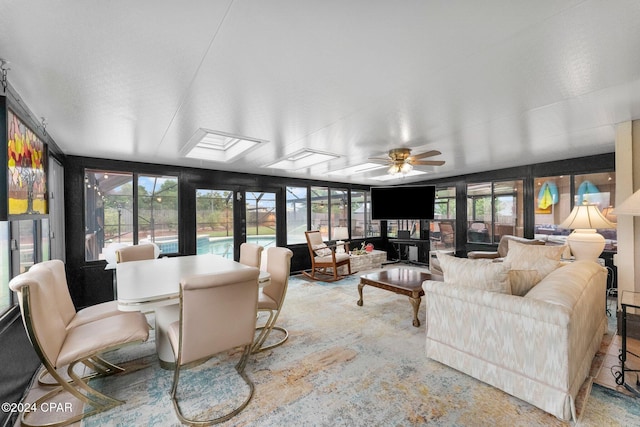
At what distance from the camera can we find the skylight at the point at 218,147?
3.50 m

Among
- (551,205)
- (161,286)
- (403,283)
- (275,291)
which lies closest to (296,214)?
(403,283)

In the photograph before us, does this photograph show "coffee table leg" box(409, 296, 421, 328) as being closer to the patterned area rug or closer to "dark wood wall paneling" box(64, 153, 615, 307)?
the patterned area rug

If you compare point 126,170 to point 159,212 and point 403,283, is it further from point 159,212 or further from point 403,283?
point 403,283

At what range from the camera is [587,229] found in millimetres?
3879

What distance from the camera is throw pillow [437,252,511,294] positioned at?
2172 millimetres

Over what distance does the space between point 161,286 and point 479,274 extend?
8.36 ft

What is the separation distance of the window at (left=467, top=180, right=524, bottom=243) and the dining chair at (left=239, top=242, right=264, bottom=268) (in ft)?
16.9

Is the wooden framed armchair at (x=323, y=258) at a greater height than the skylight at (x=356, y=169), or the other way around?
the skylight at (x=356, y=169)

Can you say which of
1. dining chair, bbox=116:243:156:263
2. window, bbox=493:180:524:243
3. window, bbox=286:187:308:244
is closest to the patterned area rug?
dining chair, bbox=116:243:156:263

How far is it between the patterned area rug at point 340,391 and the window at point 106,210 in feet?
7.78

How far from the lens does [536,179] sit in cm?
517

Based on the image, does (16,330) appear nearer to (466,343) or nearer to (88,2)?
(88,2)

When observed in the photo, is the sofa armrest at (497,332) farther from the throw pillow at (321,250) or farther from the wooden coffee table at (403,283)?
the throw pillow at (321,250)

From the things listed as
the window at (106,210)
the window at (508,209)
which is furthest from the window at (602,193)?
the window at (106,210)
